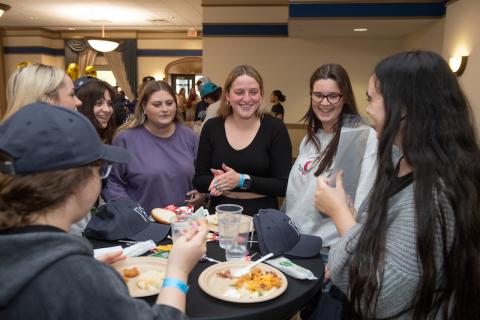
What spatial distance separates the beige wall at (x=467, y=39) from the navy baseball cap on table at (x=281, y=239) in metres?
4.37

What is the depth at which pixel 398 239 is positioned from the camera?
106cm

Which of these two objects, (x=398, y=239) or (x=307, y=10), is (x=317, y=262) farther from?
(x=307, y=10)

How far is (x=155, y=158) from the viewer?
234cm

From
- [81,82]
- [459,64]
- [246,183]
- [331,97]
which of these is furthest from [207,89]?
[459,64]

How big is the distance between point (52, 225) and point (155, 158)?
4.87 feet

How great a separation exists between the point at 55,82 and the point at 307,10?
613 cm

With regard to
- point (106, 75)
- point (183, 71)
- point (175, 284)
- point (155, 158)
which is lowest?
point (175, 284)

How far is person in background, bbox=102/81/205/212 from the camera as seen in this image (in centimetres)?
229

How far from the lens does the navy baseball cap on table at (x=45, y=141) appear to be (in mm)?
831

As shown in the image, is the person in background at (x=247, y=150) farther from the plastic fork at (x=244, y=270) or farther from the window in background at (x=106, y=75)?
the window in background at (x=106, y=75)

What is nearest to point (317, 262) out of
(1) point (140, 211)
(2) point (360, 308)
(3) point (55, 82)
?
(2) point (360, 308)

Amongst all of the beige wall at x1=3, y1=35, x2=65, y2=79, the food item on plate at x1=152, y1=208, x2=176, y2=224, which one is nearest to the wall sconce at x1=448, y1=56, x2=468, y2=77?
the food item on plate at x1=152, y1=208, x2=176, y2=224

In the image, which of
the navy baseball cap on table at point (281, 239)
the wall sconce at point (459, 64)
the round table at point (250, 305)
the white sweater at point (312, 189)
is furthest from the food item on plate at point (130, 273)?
the wall sconce at point (459, 64)

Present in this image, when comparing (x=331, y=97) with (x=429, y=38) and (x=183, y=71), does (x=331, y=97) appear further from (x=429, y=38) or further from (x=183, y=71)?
(x=183, y=71)
